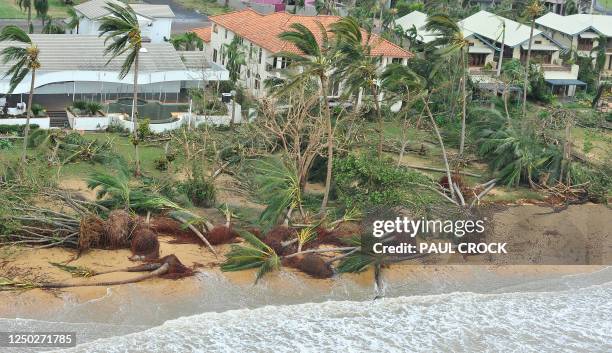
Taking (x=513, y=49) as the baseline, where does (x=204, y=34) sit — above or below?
below

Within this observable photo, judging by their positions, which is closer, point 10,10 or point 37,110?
point 37,110

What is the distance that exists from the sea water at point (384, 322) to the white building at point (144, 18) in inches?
1111

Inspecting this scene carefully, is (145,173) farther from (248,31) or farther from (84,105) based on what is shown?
(248,31)

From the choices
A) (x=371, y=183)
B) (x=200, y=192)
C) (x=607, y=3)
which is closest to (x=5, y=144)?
(x=200, y=192)

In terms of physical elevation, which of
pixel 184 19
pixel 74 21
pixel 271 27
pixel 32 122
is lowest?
pixel 32 122

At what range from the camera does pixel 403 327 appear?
1084 inches

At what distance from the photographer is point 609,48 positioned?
60.9 metres

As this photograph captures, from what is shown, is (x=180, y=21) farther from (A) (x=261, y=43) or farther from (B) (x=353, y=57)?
(B) (x=353, y=57)

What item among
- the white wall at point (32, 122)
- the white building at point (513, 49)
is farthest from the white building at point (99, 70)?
the white building at point (513, 49)

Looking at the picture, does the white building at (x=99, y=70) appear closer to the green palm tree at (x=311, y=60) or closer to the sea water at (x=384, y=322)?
the green palm tree at (x=311, y=60)

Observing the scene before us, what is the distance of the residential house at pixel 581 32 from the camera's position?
2378 inches

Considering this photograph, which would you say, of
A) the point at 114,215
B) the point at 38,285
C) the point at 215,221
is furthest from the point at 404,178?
the point at 38,285

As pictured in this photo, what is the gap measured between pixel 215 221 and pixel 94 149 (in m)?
7.99

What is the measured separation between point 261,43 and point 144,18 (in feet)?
30.3
